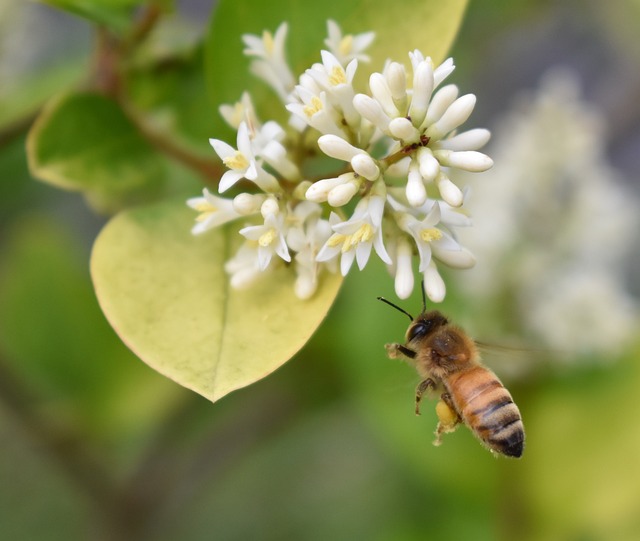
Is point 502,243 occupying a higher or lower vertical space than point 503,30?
lower

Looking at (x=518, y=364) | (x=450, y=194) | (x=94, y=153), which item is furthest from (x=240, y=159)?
(x=518, y=364)

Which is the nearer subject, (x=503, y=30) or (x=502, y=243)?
(x=502, y=243)

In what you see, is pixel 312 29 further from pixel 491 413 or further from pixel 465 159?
pixel 491 413

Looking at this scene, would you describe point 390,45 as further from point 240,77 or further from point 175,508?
point 175,508

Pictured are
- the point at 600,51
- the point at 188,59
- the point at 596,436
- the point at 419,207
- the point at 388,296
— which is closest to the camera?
the point at 419,207

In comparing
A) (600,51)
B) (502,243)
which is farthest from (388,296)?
(600,51)

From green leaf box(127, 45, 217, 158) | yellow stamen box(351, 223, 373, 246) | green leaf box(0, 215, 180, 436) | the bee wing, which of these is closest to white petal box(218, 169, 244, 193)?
yellow stamen box(351, 223, 373, 246)

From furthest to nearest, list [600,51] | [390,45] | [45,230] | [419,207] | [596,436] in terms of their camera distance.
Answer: [600,51] → [45,230] → [596,436] → [390,45] → [419,207]

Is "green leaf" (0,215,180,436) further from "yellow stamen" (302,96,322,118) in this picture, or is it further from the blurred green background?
"yellow stamen" (302,96,322,118)
